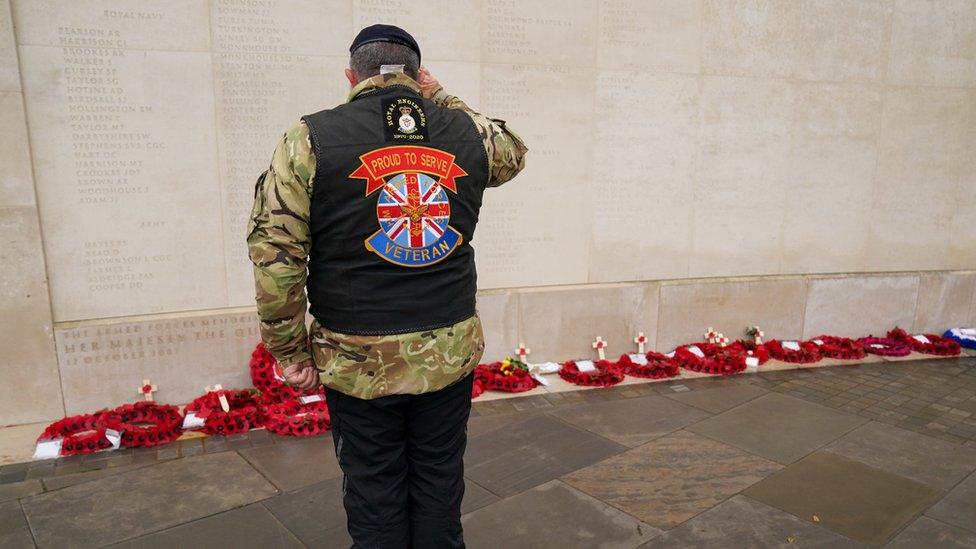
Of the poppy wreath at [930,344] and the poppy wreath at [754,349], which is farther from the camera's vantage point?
the poppy wreath at [930,344]

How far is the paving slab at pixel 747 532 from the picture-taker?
3.14m

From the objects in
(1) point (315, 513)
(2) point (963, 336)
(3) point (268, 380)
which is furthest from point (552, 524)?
(2) point (963, 336)

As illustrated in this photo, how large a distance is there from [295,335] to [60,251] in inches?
119

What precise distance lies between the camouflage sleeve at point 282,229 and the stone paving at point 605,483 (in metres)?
1.44

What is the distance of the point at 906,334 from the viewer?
6824mm

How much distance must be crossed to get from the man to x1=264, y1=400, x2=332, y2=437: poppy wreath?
203 cm

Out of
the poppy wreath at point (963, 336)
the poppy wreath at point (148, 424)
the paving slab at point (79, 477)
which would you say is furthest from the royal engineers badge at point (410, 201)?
the poppy wreath at point (963, 336)

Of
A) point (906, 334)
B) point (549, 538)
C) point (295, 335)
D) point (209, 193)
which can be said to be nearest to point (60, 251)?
point (209, 193)

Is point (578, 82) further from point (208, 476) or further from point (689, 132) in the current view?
point (208, 476)

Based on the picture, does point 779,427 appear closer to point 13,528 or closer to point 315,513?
point 315,513

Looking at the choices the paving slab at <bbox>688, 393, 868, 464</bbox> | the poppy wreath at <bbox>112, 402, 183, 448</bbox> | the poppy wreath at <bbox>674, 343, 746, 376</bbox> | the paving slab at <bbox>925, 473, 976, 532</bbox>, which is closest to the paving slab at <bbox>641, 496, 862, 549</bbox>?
the paving slab at <bbox>925, 473, 976, 532</bbox>

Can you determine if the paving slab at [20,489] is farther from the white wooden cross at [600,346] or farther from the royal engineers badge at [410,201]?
the white wooden cross at [600,346]

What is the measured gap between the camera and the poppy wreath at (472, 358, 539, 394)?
16.9 feet

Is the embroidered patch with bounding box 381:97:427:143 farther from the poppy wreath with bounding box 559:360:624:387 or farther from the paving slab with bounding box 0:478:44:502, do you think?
the poppy wreath with bounding box 559:360:624:387
